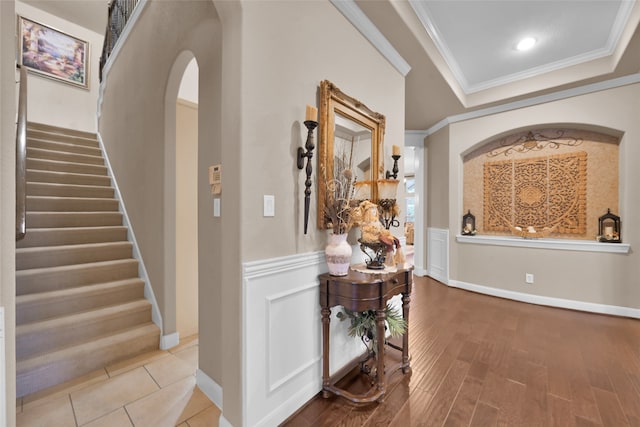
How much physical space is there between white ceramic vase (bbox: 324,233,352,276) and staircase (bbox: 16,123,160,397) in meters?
1.84

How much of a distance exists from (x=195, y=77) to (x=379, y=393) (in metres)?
4.66

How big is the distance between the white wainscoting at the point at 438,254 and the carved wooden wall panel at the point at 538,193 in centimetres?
70

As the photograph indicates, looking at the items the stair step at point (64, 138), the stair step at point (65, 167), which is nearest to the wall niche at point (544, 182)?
the stair step at point (65, 167)

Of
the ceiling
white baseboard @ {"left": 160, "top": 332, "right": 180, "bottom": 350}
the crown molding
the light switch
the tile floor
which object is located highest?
the ceiling

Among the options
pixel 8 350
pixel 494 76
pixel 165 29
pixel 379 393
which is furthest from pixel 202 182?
pixel 494 76

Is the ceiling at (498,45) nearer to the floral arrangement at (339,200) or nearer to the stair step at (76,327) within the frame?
the floral arrangement at (339,200)

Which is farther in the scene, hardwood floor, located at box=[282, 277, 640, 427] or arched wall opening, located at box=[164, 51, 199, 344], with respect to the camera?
arched wall opening, located at box=[164, 51, 199, 344]

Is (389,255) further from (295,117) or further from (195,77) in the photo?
(195,77)

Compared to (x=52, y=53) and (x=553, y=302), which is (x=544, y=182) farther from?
(x=52, y=53)

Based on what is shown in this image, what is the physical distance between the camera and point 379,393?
176cm

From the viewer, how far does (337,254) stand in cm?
178

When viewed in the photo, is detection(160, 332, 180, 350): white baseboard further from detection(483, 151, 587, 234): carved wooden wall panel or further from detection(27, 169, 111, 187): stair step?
detection(483, 151, 587, 234): carved wooden wall panel

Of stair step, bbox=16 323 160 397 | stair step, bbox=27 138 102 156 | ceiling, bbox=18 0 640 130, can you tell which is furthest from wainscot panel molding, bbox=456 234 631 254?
stair step, bbox=27 138 102 156

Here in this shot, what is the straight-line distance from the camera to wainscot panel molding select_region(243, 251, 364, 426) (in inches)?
56.8
